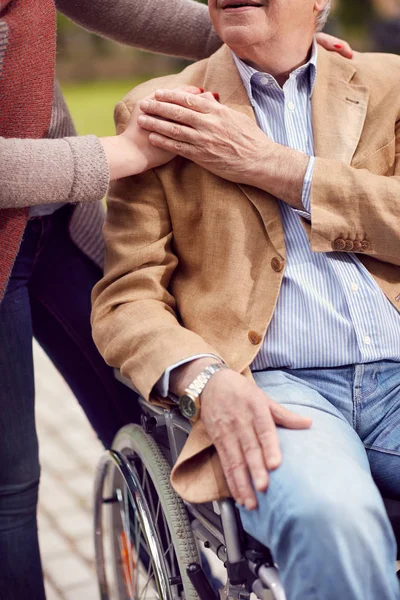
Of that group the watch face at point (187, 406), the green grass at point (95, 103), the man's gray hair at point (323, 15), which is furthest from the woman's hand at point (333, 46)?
the green grass at point (95, 103)

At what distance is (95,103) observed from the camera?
21.0 m

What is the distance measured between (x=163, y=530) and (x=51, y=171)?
1.09 metres

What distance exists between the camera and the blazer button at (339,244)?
82.5 inches

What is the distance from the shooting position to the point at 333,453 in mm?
1769

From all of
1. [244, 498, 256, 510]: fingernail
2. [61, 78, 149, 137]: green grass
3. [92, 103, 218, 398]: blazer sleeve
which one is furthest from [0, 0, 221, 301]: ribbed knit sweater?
[61, 78, 149, 137]: green grass

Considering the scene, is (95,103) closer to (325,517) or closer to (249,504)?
(249,504)

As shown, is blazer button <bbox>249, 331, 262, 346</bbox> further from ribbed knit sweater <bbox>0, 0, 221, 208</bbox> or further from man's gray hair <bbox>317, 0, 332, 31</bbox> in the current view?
man's gray hair <bbox>317, 0, 332, 31</bbox>

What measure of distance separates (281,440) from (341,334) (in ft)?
1.32

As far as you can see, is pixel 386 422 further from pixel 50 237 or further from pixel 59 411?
pixel 59 411

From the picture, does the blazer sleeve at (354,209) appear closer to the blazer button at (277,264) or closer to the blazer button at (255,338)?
the blazer button at (277,264)

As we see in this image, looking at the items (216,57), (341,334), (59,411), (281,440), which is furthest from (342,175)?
(59,411)

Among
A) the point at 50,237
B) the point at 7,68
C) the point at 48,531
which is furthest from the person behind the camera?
the point at 48,531

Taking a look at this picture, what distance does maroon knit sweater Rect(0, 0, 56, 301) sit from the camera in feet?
6.75

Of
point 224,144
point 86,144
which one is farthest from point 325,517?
point 86,144
